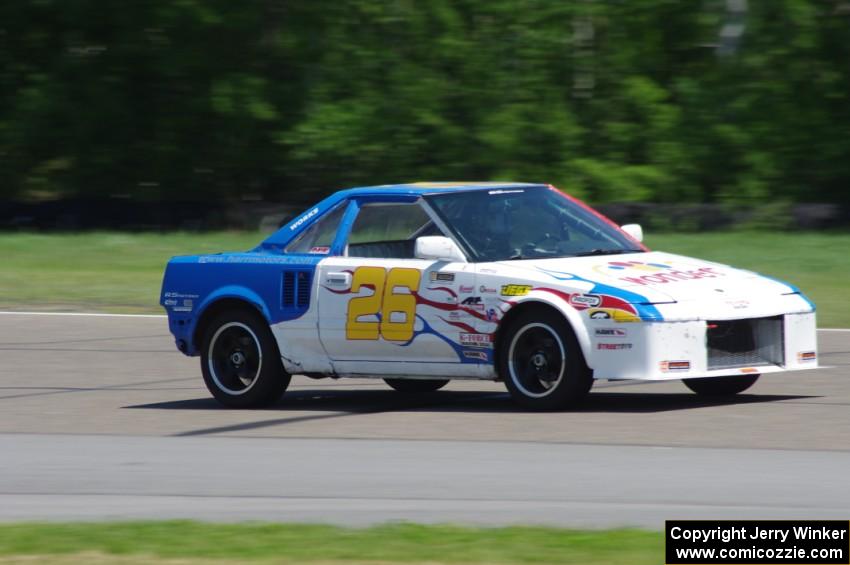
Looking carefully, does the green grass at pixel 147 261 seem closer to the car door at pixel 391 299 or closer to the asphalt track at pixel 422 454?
the asphalt track at pixel 422 454

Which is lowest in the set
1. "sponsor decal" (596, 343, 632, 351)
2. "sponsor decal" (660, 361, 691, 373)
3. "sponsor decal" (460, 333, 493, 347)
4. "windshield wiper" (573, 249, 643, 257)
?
"sponsor decal" (660, 361, 691, 373)

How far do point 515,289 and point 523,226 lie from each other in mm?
856

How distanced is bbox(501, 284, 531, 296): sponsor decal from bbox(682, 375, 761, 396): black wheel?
1.45 m

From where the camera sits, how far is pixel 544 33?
30047 mm

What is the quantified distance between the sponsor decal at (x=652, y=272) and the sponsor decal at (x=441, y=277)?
0.92 meters

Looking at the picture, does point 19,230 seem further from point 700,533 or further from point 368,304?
point 700,533

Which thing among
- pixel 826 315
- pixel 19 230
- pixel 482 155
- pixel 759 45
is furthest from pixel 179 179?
pixel 826 315

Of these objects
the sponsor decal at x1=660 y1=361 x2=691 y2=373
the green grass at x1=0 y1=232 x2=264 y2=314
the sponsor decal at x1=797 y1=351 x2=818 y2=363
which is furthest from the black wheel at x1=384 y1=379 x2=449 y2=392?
the green grass at x1=0 y1=232 x2=264 y2=314

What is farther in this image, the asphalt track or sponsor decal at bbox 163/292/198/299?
sponsor decal at bbox 163/292/198/299

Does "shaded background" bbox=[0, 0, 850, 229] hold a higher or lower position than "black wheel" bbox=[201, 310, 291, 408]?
higher

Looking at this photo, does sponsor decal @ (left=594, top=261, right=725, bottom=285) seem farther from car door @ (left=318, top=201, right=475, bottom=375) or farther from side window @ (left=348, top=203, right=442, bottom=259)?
side window @ (left=348, top=203, right=442, bottom=259)

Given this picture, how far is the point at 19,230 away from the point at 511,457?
22772 mm

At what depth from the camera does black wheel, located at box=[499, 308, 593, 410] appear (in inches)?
394
